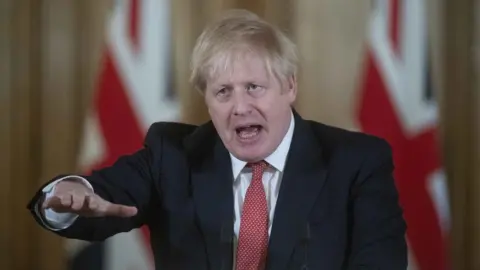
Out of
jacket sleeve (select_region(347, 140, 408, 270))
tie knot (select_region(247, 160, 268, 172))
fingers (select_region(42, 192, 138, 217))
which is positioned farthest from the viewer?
tie knot (select_region(247, 160, 268, 172))

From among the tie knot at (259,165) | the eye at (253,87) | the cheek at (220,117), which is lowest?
the tie knot at (259,165)

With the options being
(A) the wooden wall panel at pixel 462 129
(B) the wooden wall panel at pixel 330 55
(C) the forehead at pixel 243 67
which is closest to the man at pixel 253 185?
(C) the forehead at pixel 243 67

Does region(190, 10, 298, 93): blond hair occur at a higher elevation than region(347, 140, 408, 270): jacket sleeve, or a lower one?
higher

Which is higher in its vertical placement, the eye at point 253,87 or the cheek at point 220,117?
the eye at point 253,87

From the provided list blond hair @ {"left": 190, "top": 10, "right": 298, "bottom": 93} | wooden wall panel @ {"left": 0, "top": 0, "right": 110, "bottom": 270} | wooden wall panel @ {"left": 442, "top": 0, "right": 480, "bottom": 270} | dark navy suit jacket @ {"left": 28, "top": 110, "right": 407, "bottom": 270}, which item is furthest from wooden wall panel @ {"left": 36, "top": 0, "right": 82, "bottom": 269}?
wooden wall panel @ {"left": 442, "top": 0, "right": 480, "bottom": 270}

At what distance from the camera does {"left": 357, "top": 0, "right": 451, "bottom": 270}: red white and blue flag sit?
164 centimetres

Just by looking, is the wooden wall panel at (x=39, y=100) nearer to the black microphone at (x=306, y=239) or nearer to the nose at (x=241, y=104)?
the nose at (x=241, y=104)

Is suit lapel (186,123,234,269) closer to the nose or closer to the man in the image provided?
the man

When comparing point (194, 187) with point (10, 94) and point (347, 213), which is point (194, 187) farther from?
point (10, 94)

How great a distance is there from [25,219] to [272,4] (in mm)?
762

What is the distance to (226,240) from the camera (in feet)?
4.18

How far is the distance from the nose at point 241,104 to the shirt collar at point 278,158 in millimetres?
124

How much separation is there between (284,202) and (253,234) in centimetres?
8

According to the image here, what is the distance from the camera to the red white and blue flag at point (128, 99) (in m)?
1.64
